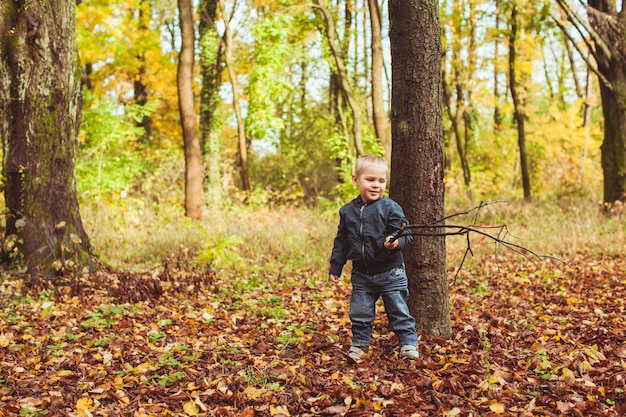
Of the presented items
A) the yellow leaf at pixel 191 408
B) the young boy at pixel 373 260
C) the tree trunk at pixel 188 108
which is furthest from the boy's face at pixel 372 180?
the tree trunk at pixel 188 108

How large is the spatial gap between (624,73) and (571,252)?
16.2ft

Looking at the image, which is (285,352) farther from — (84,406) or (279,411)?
(84,406)

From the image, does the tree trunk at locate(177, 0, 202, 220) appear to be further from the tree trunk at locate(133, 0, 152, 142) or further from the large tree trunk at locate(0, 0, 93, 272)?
the large tree trunk at locate(0, 0, 93, 272)

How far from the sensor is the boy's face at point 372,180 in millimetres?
4020

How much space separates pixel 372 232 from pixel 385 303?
1.87 feet

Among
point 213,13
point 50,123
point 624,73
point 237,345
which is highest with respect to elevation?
point 213,13

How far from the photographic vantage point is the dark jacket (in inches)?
158

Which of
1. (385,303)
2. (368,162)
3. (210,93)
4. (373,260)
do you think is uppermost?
(210,93)

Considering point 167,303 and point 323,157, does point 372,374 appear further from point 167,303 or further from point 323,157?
point 323,157

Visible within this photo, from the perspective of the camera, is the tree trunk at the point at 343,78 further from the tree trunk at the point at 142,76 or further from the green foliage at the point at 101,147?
the tree trunk at the point at 142,76

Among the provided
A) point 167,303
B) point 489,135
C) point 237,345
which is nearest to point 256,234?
point 167,303

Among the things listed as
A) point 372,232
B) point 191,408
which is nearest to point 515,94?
point 372,232

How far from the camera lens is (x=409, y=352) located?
396 centimetres

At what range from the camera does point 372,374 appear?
Answer: 3.75 metres
